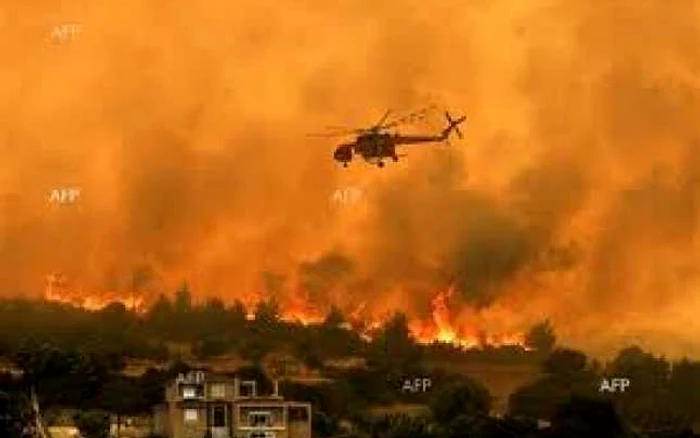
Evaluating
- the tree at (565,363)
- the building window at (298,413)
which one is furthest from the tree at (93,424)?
the tree at (565,363)

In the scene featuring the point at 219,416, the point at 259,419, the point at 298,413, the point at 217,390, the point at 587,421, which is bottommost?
the point at 587,421

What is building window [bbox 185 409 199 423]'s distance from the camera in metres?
66.8

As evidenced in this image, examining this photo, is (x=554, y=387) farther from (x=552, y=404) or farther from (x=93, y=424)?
(x=93, y=424)

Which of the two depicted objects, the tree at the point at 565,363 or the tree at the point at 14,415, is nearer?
the tree at the point at 14,415

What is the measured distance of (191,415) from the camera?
6700 cm

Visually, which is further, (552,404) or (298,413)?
(552,404)

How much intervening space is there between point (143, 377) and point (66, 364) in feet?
10.1

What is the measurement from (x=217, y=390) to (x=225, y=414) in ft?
3.45

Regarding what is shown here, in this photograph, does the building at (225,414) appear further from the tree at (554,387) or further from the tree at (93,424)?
the tree at (554,387)

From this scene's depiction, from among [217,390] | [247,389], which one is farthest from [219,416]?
[247,389]

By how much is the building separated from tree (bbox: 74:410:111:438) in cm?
192

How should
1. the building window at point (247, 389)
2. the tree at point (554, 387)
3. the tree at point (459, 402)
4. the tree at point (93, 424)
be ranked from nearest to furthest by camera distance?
1. the tree at point (93, 424)
2. the building window at point (247, 389)
3. the tree at point (459, 402)
4. the tree at point (554, 387)

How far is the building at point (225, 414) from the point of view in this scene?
217 ft

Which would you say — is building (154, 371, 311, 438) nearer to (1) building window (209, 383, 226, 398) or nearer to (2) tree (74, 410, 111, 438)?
(1) building window (209, 383, 226, 398)
